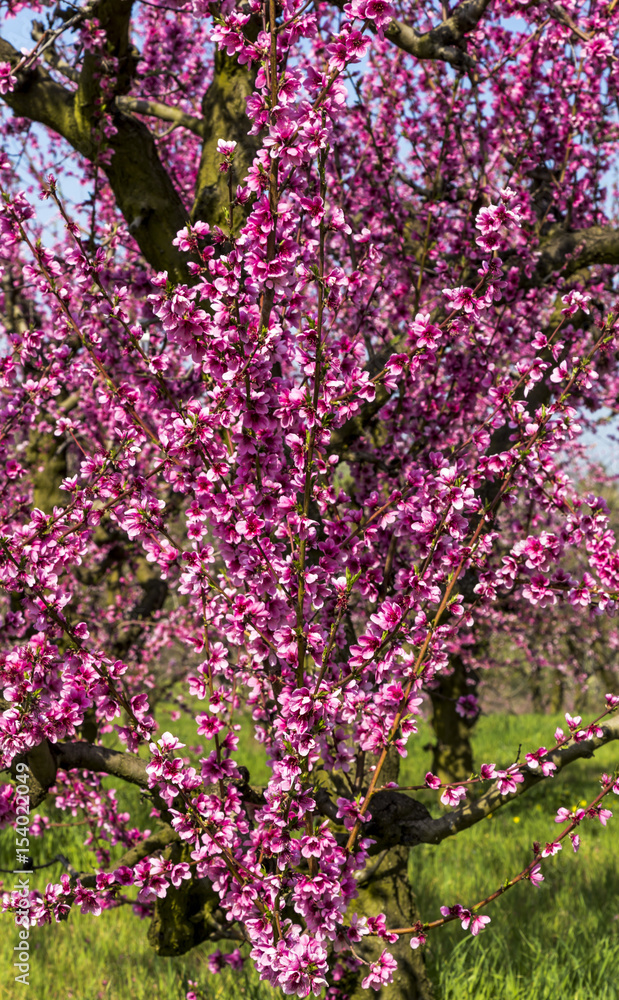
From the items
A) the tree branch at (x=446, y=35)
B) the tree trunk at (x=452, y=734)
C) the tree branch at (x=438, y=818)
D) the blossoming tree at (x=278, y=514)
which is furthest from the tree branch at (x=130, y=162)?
the tree trunk at (x=452, y=734)

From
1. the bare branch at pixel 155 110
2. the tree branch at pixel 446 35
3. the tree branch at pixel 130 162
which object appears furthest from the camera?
the bare branch at pixel 155 110

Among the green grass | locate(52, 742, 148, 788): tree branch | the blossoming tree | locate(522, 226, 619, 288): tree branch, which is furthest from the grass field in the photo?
locate(522, 226, 619, 288): tree branch

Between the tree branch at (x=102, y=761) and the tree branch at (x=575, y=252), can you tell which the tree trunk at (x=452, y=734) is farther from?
the tree branch at (x=102, y=761)

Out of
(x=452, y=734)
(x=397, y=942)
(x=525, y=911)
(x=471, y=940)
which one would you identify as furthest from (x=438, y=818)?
(x=452, y=734)

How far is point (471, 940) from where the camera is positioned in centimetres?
455

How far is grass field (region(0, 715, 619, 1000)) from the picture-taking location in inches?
155

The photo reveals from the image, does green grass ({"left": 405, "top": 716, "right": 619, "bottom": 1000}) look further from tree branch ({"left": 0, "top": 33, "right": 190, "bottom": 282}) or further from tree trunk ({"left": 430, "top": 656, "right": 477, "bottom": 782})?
tree branch ({"left": 0, "top": 33, "right": 190, "bottom": 282})

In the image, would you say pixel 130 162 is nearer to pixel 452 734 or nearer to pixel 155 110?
pixel 155 110

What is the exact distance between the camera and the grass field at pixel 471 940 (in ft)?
12.9

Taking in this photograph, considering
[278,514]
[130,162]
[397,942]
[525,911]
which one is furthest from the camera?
[525,911]

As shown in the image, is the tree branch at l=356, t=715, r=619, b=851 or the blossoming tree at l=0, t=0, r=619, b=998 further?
the tree branch at l=356, t=715, r=619, b=851

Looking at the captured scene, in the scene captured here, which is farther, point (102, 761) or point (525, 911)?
point (525, 911)

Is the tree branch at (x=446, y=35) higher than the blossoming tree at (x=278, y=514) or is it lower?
higher

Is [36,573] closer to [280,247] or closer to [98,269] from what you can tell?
[98,269]
